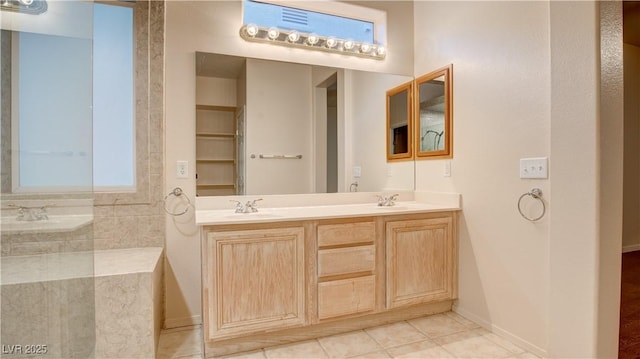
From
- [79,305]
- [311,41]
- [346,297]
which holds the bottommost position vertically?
[346,297]

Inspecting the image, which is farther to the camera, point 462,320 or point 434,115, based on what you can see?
point 434,115

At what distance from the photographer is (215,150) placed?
2.32m

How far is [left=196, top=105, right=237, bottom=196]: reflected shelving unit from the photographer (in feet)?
7.50

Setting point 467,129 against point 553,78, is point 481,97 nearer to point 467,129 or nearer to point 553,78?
point 467,129

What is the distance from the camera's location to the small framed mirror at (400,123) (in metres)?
2.83

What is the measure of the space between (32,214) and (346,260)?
1.67 metres

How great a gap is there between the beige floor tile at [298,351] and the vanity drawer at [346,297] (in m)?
0.17

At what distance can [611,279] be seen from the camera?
159 cm

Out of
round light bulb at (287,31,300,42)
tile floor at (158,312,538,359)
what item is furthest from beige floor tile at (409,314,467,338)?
round light bulb at (287,31,300,42)

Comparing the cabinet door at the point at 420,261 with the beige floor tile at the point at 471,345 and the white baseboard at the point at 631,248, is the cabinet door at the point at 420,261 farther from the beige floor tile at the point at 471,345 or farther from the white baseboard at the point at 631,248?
the white baseboard at the point at 631,248

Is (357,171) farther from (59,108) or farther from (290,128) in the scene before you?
(59,108)

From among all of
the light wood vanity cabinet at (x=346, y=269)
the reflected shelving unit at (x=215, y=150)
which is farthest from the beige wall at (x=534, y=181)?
the reflected shelving unit at (x=215, y=150)

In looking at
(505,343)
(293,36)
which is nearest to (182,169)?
(293,36)

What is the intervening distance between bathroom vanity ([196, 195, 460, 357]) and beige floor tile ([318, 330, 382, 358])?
0.20ft
